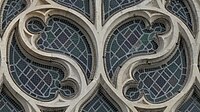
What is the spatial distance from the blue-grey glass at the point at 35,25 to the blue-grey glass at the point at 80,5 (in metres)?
0.37

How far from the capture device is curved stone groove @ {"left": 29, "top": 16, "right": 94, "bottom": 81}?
15953 mm

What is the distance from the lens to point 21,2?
16344 mm

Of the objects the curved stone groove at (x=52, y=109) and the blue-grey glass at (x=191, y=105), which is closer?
the curved stone groove at (x=52, y=109)

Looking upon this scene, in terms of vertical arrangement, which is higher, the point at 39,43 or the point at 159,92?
the point at 39,43

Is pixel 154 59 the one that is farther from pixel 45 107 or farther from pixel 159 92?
pixel 45 107

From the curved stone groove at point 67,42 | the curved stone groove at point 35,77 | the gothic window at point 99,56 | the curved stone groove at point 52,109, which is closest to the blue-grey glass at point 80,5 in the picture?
the gothic window at point 99,56

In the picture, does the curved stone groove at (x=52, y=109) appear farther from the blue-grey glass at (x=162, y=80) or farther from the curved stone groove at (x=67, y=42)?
the blue-grey glass at (x=162, y=80)

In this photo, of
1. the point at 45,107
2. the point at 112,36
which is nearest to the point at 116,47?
the point at 112,36

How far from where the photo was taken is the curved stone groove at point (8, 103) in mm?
15508

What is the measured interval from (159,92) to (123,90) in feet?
1.51

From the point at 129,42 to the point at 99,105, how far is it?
40.3 inches

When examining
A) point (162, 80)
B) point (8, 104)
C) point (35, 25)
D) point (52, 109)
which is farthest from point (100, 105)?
point (35, 25)

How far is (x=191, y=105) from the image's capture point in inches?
620

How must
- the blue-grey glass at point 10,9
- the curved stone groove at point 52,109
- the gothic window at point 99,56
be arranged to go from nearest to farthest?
the curved stone groove at point 52,109 < the gothic window at point 99,56 < the blue-grey glass at point 10,9
